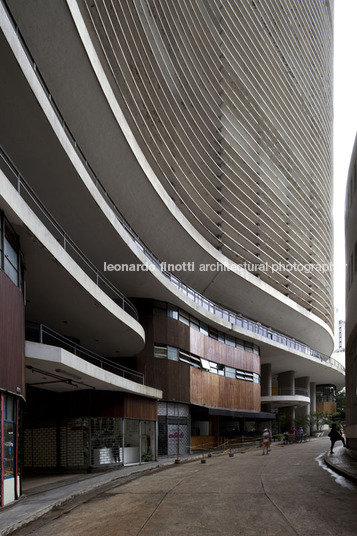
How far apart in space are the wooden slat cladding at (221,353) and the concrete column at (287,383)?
19232mm

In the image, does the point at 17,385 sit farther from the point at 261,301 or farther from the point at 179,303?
the point at 261,301

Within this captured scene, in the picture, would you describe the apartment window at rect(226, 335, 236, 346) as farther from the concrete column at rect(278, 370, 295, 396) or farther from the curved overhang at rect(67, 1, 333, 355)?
the concrete column at rect(278, 370, 295, 396)

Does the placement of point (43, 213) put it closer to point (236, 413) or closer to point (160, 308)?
point (160, 308)

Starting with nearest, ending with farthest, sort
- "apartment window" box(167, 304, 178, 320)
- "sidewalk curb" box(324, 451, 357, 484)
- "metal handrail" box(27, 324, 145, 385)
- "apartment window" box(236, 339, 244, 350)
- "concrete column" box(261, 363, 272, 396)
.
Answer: "sidewalk curb" box(324, 451, 357, 484) < "metal handrail" box(27, 324, 145, 385) < "apartment window" box(167, 304, 178, 320) < "apartment window" box(236, 339, 244, 350) < "concrete column" box(261, 363, 272, 396)

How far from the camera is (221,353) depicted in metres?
43.7

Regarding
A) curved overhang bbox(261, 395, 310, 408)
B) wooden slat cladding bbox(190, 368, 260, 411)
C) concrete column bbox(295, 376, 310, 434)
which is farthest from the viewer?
concrete column bbox(295, 376, 310, 434)

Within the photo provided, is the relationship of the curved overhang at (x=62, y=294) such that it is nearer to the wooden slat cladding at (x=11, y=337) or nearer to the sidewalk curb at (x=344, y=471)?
the wooden slat cladding at (x=11, y=337)

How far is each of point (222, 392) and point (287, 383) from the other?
92.4 feet

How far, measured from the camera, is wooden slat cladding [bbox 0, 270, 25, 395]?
527 inches

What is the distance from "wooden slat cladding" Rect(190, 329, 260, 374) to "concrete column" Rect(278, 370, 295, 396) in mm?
19232


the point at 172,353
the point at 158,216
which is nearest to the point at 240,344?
the point at 172,353

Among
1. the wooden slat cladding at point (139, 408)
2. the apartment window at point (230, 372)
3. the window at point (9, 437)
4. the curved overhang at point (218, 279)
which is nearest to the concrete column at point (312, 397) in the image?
the curved overhang at point (218, 279)

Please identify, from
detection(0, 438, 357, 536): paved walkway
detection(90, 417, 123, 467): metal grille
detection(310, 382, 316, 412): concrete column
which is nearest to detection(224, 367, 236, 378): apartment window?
detection(0, 438, 357, 536): paved walkway

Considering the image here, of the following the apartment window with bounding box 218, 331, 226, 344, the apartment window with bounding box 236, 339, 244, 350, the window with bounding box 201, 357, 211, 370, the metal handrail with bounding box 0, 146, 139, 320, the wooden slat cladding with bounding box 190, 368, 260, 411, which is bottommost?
the wooden slat cladding with bounding box 190, 368, 260, 411
